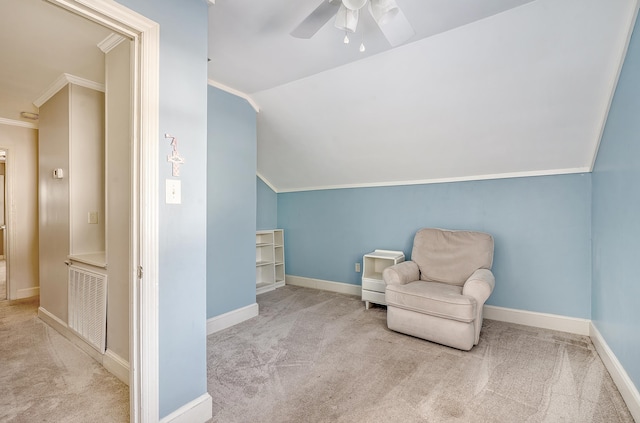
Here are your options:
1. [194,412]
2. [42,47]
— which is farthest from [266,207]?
[194,412]

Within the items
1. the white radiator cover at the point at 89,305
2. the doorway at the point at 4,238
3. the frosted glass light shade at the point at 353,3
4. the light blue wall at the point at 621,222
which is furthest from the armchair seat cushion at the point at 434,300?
the doorway at the point at 4,238

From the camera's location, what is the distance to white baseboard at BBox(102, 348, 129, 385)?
2086 mm

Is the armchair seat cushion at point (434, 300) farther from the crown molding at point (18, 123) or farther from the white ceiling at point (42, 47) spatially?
the crown molding at point (18, 123)

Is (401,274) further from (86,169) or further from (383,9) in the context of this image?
(86,169)

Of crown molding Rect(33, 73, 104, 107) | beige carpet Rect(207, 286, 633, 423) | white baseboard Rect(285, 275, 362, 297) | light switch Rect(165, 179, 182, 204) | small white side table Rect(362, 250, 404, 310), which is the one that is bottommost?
beige carpet Rect(207, 286, 633, 423)

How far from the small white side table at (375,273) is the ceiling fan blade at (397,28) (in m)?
2.42

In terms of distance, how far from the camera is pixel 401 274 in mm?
3043

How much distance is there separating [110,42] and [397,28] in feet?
6.69

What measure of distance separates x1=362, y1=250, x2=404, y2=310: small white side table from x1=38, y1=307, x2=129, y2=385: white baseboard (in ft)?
8.06

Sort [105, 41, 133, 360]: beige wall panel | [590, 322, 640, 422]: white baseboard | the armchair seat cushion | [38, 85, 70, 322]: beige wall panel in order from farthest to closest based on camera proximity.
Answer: [38, 85, 70, 322]: beige wall panel → the armchair seat cushion → [105, 41, 133, 360]: beige wall panel → [590, 322, 640, 422]: white baseboard

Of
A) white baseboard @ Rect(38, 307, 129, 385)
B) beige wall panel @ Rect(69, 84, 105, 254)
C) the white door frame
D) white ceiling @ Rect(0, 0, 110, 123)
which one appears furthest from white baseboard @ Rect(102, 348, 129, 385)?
white ceiling @ Rect(0, 0, 110, 123)

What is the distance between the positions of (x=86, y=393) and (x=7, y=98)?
3342mm

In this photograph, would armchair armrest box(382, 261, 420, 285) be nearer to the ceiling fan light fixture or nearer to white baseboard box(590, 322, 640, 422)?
white baseboard box(590, 322, 640, 422)

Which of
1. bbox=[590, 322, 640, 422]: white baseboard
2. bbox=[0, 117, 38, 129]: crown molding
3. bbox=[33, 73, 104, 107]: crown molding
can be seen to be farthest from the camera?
bbox=[0, 117, 38, 129]: crown molding
